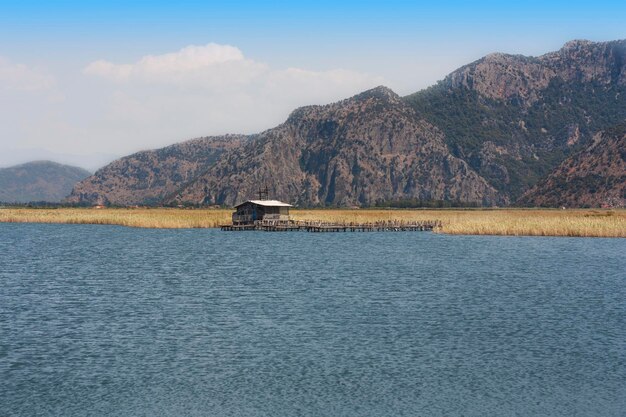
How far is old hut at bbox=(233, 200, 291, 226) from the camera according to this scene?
388 ft

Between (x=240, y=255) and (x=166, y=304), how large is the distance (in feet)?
106

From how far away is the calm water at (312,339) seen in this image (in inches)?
888

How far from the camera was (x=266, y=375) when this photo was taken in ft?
82.8

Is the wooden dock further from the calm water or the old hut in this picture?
the calm water

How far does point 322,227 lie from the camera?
4532 inches

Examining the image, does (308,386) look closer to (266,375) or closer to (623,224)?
(266,375)

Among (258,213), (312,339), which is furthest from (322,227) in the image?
(312,339)

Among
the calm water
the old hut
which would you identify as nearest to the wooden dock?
the old hut

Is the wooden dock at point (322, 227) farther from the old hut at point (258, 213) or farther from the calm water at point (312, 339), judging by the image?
the calm water at point (312, 339)

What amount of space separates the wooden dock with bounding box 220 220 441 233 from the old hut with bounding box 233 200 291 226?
143cm

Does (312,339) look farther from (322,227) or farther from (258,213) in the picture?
(258,213)

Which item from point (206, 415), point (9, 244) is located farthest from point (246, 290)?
point (9, 244)

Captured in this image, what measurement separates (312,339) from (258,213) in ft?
293

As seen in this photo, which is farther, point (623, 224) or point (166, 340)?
point (623, 224)
